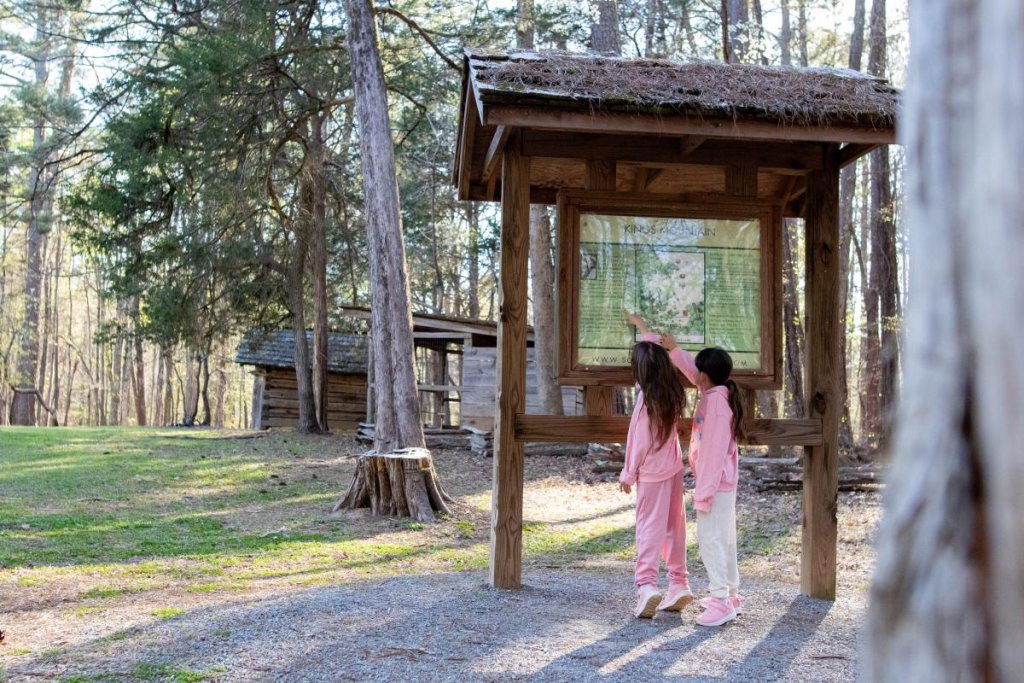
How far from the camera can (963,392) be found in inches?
45.1

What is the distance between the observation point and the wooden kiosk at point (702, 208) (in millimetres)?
6398

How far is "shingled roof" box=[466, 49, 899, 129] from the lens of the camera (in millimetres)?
6152

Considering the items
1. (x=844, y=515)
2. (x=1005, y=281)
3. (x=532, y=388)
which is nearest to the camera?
(x=1005, y=281)

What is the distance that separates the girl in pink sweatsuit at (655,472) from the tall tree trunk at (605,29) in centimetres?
1385

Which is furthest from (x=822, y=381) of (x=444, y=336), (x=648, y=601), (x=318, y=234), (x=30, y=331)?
(x=30, y=331)

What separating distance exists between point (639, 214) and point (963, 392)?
19.5 feet

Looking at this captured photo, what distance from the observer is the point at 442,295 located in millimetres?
36125

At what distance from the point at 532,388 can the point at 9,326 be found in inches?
1249

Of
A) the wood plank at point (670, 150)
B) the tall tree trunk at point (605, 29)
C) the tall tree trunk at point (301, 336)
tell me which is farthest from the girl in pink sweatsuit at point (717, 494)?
the tall tree trunk at point (301, 336)

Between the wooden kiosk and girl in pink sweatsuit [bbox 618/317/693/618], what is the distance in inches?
19.4

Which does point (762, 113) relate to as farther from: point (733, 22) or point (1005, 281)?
point (733, 22)

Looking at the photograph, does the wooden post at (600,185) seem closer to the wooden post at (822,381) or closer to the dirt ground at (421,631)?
the dirt ground at (421,631)

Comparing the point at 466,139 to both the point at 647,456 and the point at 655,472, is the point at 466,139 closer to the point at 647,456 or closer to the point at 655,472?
the point at 647,456

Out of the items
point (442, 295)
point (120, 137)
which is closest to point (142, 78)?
point (120, 137)
